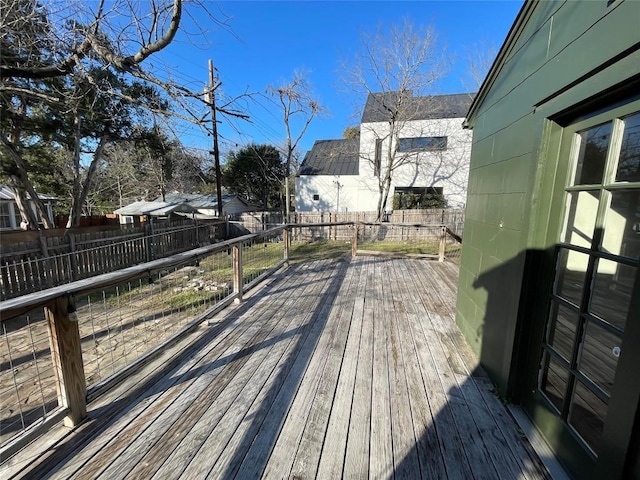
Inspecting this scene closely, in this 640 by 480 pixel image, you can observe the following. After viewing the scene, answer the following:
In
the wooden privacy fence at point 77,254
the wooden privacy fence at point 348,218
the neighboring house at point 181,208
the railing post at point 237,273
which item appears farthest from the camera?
the neighboring house at point 181,208

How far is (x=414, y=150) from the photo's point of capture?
1287 centimetres

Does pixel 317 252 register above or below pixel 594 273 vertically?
below

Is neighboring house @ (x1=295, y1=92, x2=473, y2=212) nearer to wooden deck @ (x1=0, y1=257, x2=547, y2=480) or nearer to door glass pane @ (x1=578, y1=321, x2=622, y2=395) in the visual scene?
wooden deck @ (x1=0, y1=257, x2=547, y2=480)

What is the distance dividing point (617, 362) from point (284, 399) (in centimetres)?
162

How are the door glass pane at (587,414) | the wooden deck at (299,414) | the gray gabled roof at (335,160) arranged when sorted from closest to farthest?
the door glass pane at (587,414), the wooden deck at (299,414), the gray gabled roof at (335,160)

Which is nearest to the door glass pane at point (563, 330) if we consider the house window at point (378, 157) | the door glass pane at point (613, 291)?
the door glass pane at point (613, 291)

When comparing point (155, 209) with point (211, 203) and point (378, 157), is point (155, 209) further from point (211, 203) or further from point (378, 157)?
point (378, 157)

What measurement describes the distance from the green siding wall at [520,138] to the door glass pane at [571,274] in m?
0.13

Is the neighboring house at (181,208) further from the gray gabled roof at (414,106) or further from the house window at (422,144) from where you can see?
the house window at (422,144)

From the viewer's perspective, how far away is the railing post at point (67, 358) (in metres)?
1.34

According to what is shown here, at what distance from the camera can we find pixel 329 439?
145 centimetres

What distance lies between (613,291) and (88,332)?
212 inches

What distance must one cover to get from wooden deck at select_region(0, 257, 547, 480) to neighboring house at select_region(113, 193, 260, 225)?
12201 mm

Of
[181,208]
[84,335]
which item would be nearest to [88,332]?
[84,335]
